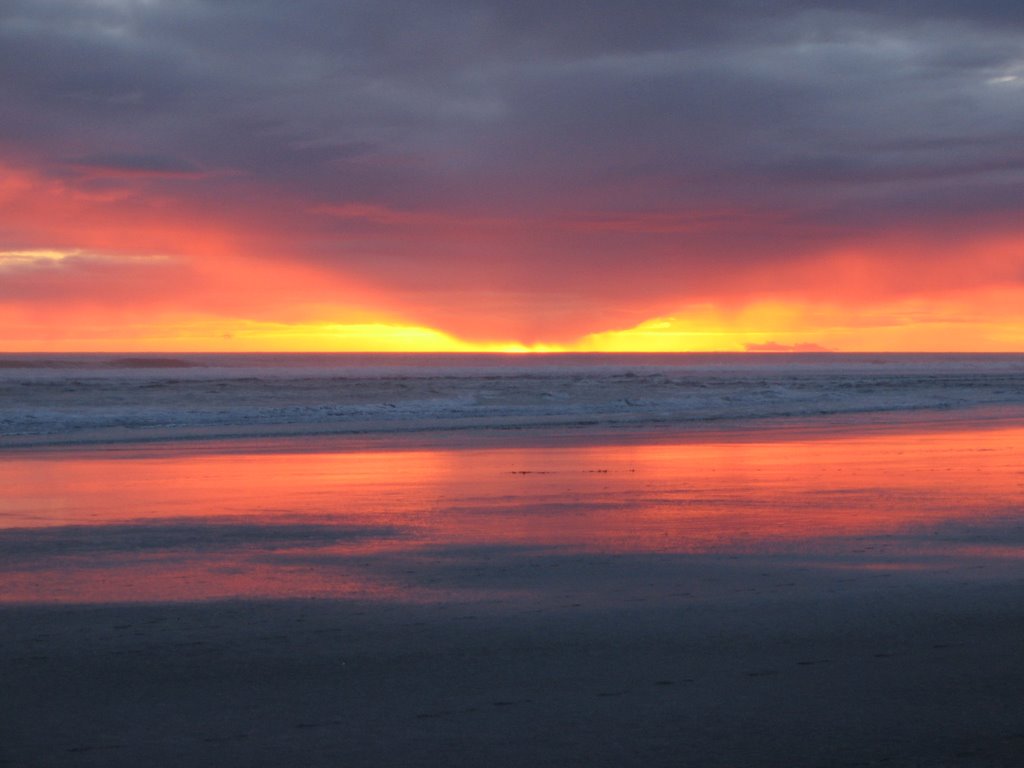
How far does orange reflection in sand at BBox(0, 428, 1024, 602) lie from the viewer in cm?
701

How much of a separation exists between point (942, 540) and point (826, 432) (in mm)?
11783

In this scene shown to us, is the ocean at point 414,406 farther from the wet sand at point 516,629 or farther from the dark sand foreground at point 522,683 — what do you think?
the dark sand foreground at point 522,683

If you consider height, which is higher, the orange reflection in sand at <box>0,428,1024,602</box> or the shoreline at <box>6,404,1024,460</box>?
the shoreline at <box>6,404,1024,460</box>

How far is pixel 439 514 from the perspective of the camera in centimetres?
963

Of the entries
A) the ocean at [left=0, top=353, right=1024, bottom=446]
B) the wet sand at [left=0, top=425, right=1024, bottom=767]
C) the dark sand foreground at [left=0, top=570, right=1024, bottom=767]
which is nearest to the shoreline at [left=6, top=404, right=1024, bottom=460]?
the ocean at [left=0, top=353, right=1024, bottom=446]

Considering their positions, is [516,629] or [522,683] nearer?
[522,683]

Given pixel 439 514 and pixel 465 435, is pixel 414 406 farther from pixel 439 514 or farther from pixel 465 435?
pixel 439 514

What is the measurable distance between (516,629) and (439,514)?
13.8ft

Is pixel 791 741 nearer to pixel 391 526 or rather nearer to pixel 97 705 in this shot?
pixel 97 705

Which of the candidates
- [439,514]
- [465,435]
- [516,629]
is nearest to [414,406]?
[465,435]

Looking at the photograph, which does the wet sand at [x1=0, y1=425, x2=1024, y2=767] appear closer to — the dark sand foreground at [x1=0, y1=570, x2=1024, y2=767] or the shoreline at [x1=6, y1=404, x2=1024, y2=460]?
the dark sand foreground at [x1=0, y1=570, x2=1024, y2=767]

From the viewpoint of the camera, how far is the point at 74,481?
40.2ft

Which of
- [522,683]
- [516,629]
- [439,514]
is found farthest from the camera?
[439,514]

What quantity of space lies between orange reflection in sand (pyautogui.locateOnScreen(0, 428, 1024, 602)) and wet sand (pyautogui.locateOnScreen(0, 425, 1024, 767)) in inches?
2.1
